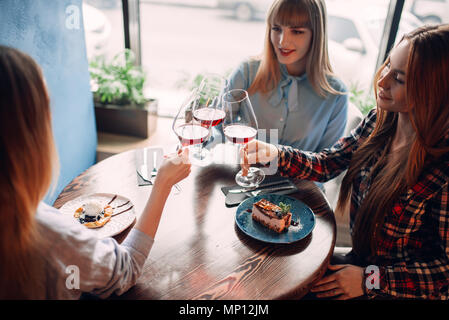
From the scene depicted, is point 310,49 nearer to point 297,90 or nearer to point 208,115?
point 297,90

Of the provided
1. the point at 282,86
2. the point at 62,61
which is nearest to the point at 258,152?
the point at 282,86

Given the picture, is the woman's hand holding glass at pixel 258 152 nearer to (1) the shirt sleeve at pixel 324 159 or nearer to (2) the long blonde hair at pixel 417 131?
(1) the shirt sleeve at pixel 324 159

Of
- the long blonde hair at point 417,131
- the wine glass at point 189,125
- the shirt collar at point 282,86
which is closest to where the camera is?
the long blonde hair at point 417,131

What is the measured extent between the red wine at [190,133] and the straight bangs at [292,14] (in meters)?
0.87

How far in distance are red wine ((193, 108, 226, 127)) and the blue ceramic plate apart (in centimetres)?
34

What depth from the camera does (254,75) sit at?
7.08 ft

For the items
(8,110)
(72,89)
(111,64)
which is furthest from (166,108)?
(8,110)

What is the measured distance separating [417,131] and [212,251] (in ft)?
2.68

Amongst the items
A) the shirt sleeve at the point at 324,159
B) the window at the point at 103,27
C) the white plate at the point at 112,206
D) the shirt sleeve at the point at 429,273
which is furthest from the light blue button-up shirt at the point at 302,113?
the window at the point at 103,27

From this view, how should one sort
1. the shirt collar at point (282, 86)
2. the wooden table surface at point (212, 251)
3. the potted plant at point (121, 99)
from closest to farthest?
the wooden table surface at point (212, 251), the shirt collar at point (282, 86), the potted plant at point (121, 99)

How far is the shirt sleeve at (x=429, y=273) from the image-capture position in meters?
1.21

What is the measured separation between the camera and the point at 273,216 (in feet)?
4.09

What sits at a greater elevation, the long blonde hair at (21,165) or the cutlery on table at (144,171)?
the long blonde hair at (21,165)
